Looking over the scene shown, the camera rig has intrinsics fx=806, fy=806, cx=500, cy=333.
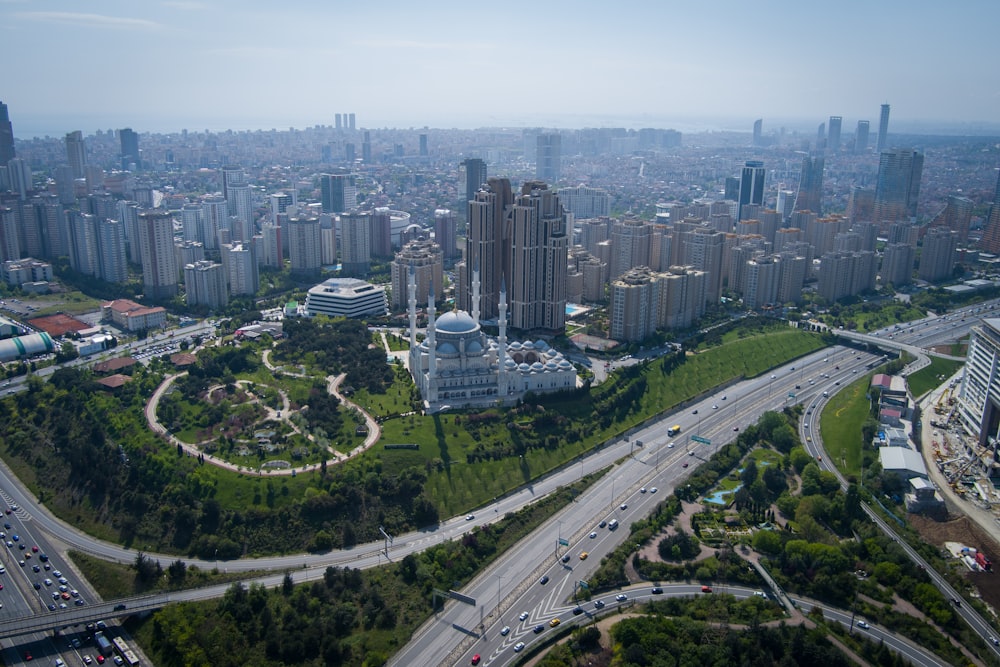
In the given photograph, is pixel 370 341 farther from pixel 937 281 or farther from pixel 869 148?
pixel 869 148

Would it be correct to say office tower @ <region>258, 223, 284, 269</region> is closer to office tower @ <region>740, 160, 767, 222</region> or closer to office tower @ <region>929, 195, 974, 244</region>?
office tower @ <region>740, 160, 767, 222</region>

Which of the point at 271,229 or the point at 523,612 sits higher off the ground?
the point at 271,229

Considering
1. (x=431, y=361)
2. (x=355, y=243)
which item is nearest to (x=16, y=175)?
(x=355, y=243)

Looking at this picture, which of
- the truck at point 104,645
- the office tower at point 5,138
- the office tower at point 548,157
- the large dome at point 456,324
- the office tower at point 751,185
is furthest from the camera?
the office tower at point 548,157

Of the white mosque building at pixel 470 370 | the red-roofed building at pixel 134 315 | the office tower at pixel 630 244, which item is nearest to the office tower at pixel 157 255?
the red-roofed building at pixel 134 315

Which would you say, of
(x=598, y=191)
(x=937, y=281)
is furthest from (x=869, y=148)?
(x=937, y=281)

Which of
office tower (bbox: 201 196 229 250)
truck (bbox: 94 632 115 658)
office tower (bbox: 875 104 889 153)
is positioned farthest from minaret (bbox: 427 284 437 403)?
office tower (bbox: 875 104 889 153)

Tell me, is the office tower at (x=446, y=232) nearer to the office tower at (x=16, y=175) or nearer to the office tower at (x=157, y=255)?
the office tower at (x=157, y=255)

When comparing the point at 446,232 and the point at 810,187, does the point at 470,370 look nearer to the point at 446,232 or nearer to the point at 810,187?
the point at 446,232
